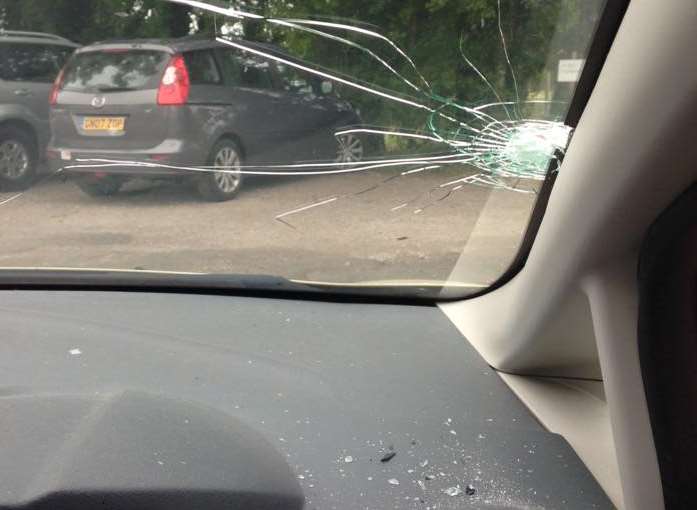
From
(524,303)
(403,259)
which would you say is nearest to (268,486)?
(524,303)

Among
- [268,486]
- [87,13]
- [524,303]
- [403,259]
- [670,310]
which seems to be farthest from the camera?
[403,259]

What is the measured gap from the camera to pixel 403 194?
3152 millimetres

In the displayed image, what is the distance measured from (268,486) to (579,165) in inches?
50.0

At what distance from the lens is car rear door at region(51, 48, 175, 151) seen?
3096 millimetres

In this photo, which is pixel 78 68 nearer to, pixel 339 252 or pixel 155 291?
pixel 155 291

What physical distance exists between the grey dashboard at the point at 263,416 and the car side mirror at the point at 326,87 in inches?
38.0

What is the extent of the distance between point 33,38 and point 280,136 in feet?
3.64

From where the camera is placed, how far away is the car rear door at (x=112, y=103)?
3096mm

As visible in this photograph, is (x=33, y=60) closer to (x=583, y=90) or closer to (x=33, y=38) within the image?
(x=33, y=38)

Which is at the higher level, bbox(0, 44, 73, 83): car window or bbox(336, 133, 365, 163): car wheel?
bbox(0, 44, 73, 83): car window

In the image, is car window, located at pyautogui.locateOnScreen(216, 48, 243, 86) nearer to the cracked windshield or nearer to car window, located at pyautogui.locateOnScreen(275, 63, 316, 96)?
the cracked windshield

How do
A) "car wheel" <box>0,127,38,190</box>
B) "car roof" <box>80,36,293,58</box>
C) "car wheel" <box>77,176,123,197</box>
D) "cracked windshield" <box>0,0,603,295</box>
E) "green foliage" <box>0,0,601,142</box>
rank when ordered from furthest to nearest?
"car wheel" <box>77,176,123,197</box> → "car wheel" <box>0,127,38,190</box> → "car roof" <box>80,36,293,58</box> → "cracked windshield" <box>0,0,603,295</box> → "green foliage" <box>0,0,601,142</box>

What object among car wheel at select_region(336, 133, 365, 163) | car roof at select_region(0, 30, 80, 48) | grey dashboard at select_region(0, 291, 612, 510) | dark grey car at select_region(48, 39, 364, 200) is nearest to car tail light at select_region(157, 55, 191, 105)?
dark grey car at select_region(48, 39, 364, 200)

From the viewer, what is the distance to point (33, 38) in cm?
304
